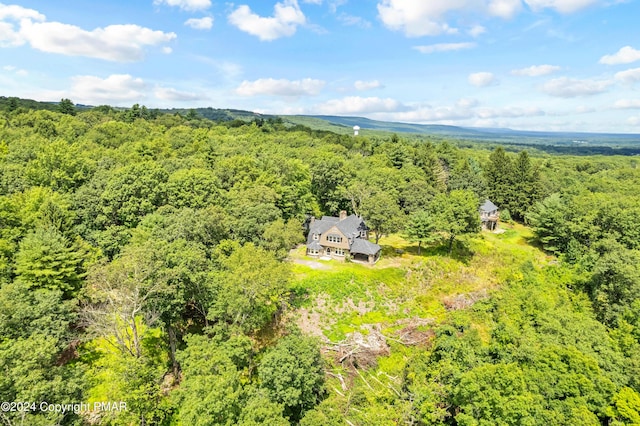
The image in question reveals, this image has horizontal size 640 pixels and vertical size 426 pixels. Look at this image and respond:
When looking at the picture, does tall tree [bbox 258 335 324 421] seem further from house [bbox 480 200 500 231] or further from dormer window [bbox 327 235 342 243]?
house [bbox 480 200 500 231]

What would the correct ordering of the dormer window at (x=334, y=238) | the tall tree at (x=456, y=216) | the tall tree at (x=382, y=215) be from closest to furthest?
the dormer window at (x=334, y=238), the tall tree at (x=456, y=216), the tall tree at (x=382, y=215)

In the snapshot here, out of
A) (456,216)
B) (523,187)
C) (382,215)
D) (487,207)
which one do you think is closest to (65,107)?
(382,215)

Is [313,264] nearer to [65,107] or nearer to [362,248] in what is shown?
[362,248]

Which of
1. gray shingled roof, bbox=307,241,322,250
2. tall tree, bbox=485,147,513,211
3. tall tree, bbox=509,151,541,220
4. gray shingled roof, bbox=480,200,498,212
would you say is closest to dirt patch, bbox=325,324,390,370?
gray shingled roof, bbox=307,241,322,250

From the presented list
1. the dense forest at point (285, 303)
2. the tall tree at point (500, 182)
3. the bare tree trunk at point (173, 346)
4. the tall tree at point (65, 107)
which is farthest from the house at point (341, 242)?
the tall tree at point (65, 107)

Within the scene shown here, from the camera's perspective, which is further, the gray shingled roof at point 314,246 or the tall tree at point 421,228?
the tall tree at point 421,228

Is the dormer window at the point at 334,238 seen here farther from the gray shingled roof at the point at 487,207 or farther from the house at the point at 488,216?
the gray shingled roof at the point at 487,207

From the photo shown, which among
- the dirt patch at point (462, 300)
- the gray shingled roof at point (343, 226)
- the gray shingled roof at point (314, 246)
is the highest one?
the gray shingled roof at point (343, 226)
